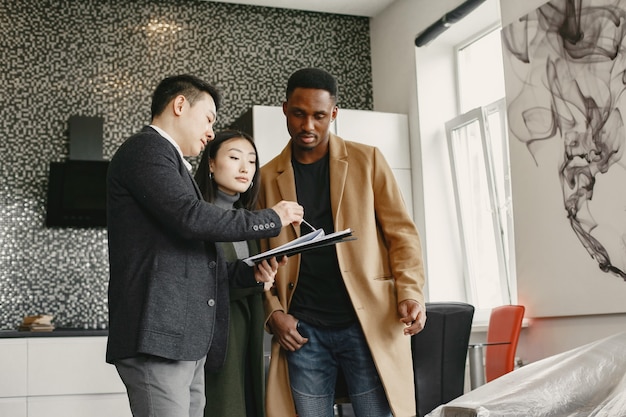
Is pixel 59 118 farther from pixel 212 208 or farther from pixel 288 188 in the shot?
pixel 212 208

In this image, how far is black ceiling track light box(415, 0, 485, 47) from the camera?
471cm

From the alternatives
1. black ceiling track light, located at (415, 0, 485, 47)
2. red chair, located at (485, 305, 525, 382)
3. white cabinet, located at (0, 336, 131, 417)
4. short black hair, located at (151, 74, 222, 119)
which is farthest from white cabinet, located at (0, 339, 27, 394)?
black ceiling track light, located at (415, 0, 485, 47)

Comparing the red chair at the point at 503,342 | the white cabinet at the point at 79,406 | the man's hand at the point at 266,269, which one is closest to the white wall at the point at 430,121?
the red chair at the point at 503,342

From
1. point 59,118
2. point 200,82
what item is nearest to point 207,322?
point 200,82

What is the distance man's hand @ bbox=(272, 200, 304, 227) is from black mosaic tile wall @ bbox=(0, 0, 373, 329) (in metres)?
3.40

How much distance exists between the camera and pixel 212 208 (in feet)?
5.90

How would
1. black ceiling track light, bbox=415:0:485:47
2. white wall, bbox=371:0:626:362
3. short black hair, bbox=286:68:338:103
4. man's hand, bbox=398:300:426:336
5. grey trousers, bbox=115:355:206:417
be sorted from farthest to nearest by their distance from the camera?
white wall, bbox=371:0:626:362
black ceiling track light, bbox=415:0:485:47
short black hair, bbox=286:68:338:103
man's hand, bbox=398:300:426:336
grey trousers, bbox=115:355:206:417

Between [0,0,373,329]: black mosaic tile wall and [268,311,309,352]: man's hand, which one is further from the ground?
[0,0,373,329]: black mosaic tile wall

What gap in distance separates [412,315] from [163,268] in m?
0.74

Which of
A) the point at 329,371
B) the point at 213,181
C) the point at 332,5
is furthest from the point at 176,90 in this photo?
the point at 332,5

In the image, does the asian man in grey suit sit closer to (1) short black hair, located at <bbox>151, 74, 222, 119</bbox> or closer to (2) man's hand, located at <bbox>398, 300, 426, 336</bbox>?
(1) short black hair, located at <bbox>151, 74, 222, 119</bbox>

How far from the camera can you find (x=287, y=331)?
2199mm

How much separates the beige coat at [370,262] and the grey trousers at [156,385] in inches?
21.4

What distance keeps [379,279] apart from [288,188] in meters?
0.37
